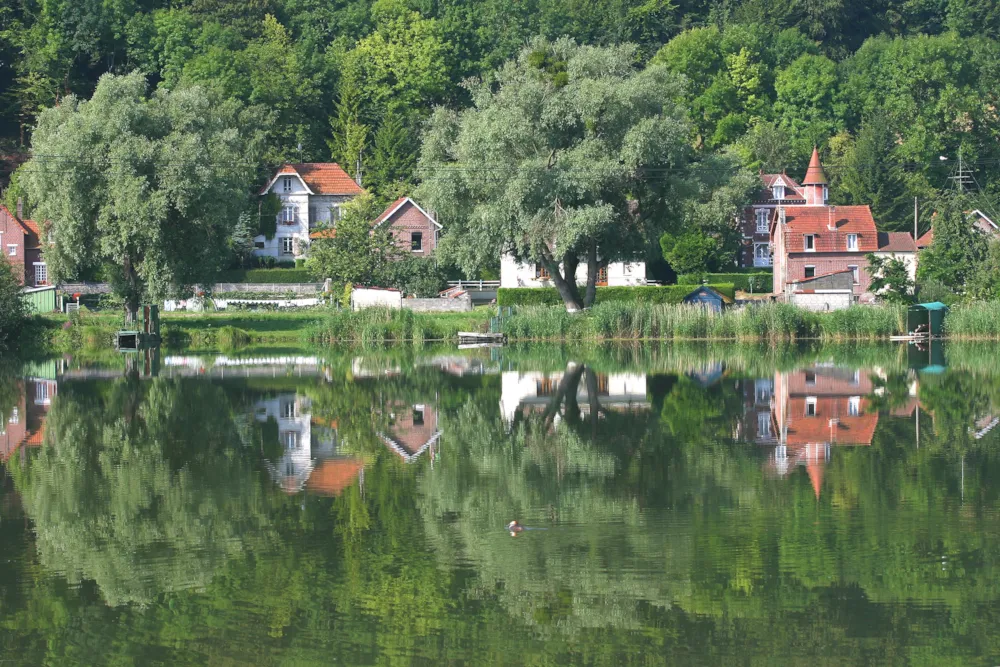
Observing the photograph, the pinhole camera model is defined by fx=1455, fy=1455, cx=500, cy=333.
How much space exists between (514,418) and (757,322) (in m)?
24.0

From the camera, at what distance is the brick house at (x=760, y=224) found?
91.6 meters

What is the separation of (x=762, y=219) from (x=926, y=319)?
40.3 m

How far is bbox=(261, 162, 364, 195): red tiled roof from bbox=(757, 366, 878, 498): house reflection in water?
57940 mm

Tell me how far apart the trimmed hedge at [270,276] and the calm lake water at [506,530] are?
46.4m

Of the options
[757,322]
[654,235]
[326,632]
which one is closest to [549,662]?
[326,632]

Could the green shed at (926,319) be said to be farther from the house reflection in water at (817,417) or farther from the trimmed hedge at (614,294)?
the house reflection in water at (817,417)

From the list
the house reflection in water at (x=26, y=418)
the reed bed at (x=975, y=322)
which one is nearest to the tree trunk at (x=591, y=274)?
the reed bed at (x=975, y=322)

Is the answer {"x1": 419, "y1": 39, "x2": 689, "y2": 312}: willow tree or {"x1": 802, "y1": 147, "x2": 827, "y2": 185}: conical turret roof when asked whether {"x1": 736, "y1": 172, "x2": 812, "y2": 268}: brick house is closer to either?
{"x1": 802, "y1": 147, "x2": 827, "y2": 185}: conical turret roof

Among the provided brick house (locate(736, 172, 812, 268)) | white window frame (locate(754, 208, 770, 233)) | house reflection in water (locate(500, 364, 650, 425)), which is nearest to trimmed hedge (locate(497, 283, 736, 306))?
brick house (locate(736, 172, 812, 268))

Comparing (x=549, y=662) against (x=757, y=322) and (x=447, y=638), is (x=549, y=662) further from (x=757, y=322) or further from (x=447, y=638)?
(x=757, y=322)

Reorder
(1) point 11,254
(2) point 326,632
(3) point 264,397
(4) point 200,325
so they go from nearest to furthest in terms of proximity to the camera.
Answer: (2) point 326,632, (3) point 264,397, (4) point 200,325, (1) point 11,254

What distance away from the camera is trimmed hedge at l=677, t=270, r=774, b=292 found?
75.1 m

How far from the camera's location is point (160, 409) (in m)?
30.1

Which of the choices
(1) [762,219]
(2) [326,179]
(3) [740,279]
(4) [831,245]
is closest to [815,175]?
(1) [762,219]
